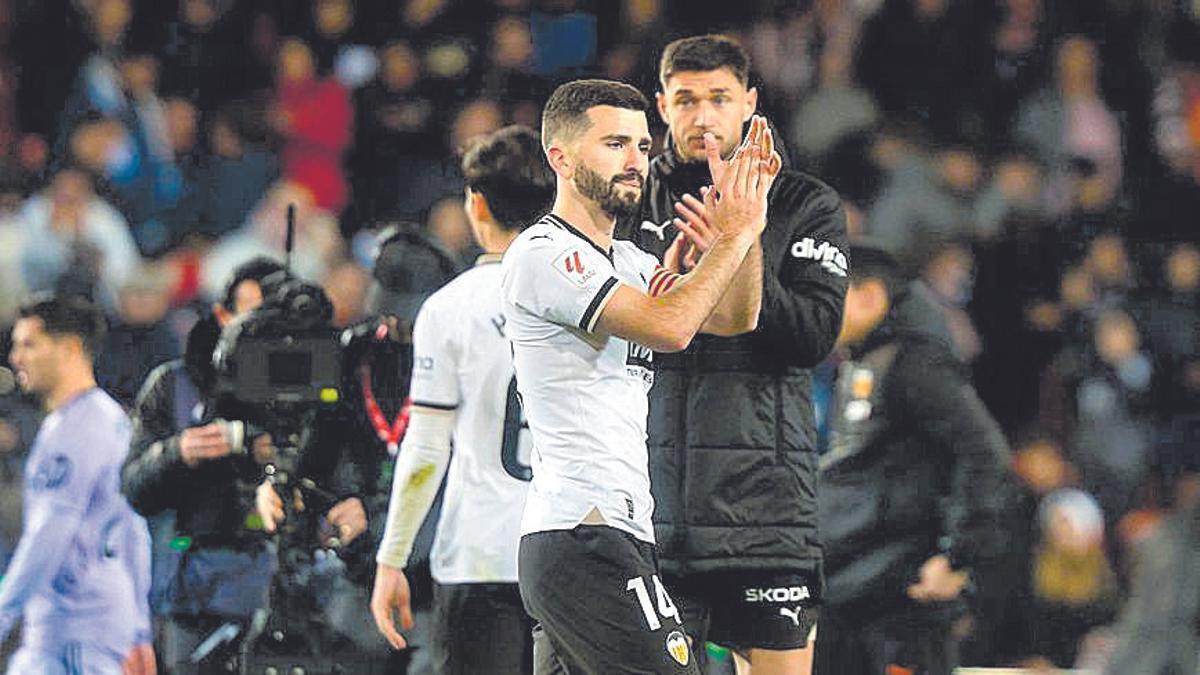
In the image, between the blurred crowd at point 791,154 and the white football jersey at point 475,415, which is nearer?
the white football jersey at point 475,415

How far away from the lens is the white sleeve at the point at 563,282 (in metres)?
5.41

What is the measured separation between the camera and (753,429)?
627 centimetres

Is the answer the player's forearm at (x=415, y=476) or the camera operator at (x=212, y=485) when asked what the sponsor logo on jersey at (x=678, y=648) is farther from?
the camera operator at (x=212, y=485)

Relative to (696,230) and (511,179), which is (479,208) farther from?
(696,230)

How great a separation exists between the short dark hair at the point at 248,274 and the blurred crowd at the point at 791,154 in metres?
2.95

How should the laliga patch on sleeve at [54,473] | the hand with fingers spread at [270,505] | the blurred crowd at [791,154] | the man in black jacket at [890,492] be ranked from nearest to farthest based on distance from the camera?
the hand with fingers spread at [270,505], the man in black jacket at [890,492], the laliga patch on sleeve at [54,473], the blurred crowd at [791,154]

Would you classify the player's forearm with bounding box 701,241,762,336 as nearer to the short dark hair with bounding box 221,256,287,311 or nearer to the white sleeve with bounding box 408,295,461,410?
the white sleeve with bounding box 408,295,461,410

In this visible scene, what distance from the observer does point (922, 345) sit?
7883mm

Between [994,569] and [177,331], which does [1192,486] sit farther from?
[177,331]

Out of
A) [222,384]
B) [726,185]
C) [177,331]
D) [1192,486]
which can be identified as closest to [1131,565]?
[1192,486]

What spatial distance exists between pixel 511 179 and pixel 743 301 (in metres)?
1.10

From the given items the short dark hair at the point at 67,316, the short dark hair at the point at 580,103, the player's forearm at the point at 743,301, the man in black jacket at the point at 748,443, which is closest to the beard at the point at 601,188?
the short dark hair at the point at 580,103

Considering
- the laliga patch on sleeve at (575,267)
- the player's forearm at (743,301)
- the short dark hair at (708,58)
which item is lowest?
the player's forearm at (743,301)

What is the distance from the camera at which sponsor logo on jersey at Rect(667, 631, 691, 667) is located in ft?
17.6
